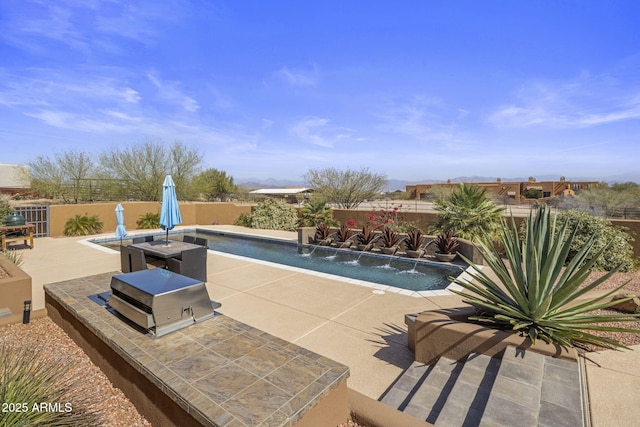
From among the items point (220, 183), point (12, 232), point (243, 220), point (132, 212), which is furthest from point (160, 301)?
point (220, 183)

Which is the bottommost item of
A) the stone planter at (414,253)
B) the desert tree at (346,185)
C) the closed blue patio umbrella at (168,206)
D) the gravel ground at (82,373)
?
the gravel ground at (82,373)

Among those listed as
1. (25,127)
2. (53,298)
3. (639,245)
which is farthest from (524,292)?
(25,127)

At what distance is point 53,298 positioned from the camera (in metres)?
4.50

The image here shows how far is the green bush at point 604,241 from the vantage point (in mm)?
7340

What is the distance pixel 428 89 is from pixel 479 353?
17.7m

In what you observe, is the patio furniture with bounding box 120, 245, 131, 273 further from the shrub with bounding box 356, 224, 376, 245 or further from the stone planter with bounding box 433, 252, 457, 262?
the stone planter with bounding box 433, 252, 457, 262

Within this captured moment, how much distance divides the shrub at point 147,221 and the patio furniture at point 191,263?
1201cm

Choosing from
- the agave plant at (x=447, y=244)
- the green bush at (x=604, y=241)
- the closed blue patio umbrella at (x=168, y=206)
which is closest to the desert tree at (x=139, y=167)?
the closed blue patio umbrella at (x=168, y=206)

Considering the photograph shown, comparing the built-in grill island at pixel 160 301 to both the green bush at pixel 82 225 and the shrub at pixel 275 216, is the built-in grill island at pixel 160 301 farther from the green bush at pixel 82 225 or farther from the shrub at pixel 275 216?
the green bush at pixel 82 225

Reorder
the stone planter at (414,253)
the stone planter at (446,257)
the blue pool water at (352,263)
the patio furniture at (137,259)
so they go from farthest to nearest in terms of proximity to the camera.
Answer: the stone planter at (414,253), the stone planter at (446,257), the blue pool water at (352,263), the patio furniture at (137,259)

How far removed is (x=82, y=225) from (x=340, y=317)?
15.3 meters

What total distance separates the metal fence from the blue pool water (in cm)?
314

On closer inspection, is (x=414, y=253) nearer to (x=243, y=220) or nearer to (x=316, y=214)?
(x=316, y=214)

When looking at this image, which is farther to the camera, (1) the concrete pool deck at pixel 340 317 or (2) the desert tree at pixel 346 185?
(2) the desert tree at pixel 346 185
